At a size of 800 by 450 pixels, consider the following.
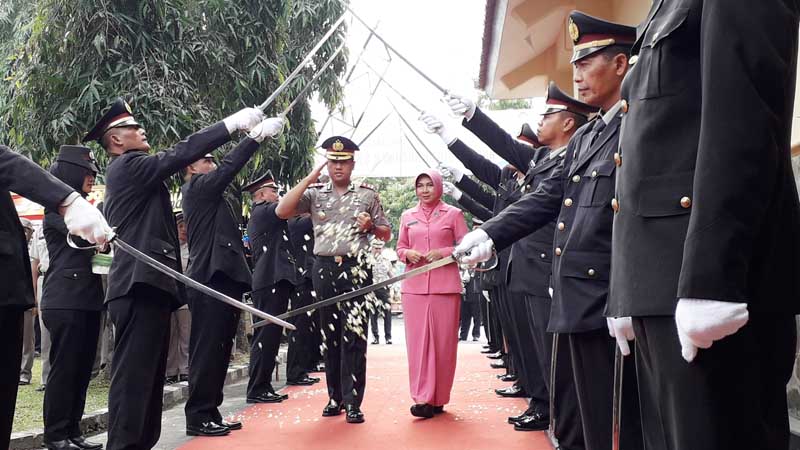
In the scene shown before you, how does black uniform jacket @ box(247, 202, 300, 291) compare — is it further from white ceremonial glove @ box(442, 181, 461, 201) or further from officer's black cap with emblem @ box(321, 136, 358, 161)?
officer's black cap with emblem @ box(321, 136, 358, 161)

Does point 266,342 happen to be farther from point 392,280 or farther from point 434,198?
point 392,280

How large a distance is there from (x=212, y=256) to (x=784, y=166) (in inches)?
196

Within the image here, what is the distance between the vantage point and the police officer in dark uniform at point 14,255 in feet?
11.0

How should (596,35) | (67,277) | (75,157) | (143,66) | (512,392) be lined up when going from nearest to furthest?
(596,35) < (67,277) < (75,157) < (512,392) < (143,66)

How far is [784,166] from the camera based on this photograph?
1.87 metres

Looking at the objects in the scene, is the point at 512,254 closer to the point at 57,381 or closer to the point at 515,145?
the point at 515,145

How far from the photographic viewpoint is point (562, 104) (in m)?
5.20

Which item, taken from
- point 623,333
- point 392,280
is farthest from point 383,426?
point 623,333

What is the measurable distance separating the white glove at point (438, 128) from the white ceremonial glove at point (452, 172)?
183 centimetres

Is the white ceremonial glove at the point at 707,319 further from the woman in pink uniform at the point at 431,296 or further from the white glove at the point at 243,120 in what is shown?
the woman in pink uniform at the point at 431,296

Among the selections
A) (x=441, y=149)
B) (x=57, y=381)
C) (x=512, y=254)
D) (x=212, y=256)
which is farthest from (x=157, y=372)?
(x=441, y=149)

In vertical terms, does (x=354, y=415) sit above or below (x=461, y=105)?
below

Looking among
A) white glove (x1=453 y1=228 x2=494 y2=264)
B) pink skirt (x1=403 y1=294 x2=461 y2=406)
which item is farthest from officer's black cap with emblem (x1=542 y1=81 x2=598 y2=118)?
pink skirt (x1=403 y1=294 x2=461 y2=406)

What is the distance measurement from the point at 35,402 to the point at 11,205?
14.1 ft
